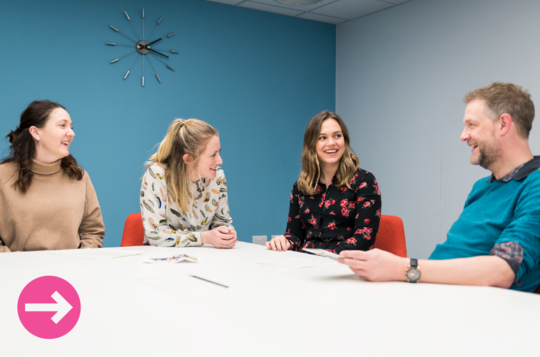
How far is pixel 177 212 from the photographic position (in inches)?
92.3

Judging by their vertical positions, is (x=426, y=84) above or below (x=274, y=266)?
above

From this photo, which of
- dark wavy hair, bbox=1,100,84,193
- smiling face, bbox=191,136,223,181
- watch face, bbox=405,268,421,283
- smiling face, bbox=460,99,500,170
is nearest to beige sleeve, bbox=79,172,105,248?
dark wavy hair, bbox=1,100,84,193

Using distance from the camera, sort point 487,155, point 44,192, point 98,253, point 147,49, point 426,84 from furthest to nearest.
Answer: point 426,84 → point 147,49 → point 44,192 → point 98,253 → point 487,155

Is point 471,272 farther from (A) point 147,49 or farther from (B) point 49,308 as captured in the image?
(A) point 147,49

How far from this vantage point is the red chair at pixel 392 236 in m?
2.31

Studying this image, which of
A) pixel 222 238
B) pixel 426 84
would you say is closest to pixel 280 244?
pixel 222 238

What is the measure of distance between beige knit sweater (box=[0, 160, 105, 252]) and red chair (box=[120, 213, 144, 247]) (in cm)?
15

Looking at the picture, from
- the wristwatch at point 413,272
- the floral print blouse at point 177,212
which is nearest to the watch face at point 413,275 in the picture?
the wristwatch at point 413,272

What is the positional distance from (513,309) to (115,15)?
3870 millimetres

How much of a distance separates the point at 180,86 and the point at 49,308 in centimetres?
350

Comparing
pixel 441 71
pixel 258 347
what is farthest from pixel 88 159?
pixel 258 347

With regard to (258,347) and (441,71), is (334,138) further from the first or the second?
(441,71)

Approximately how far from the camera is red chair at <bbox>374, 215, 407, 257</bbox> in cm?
231

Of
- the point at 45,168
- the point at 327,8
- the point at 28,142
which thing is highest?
Answer: the point at 327,8
